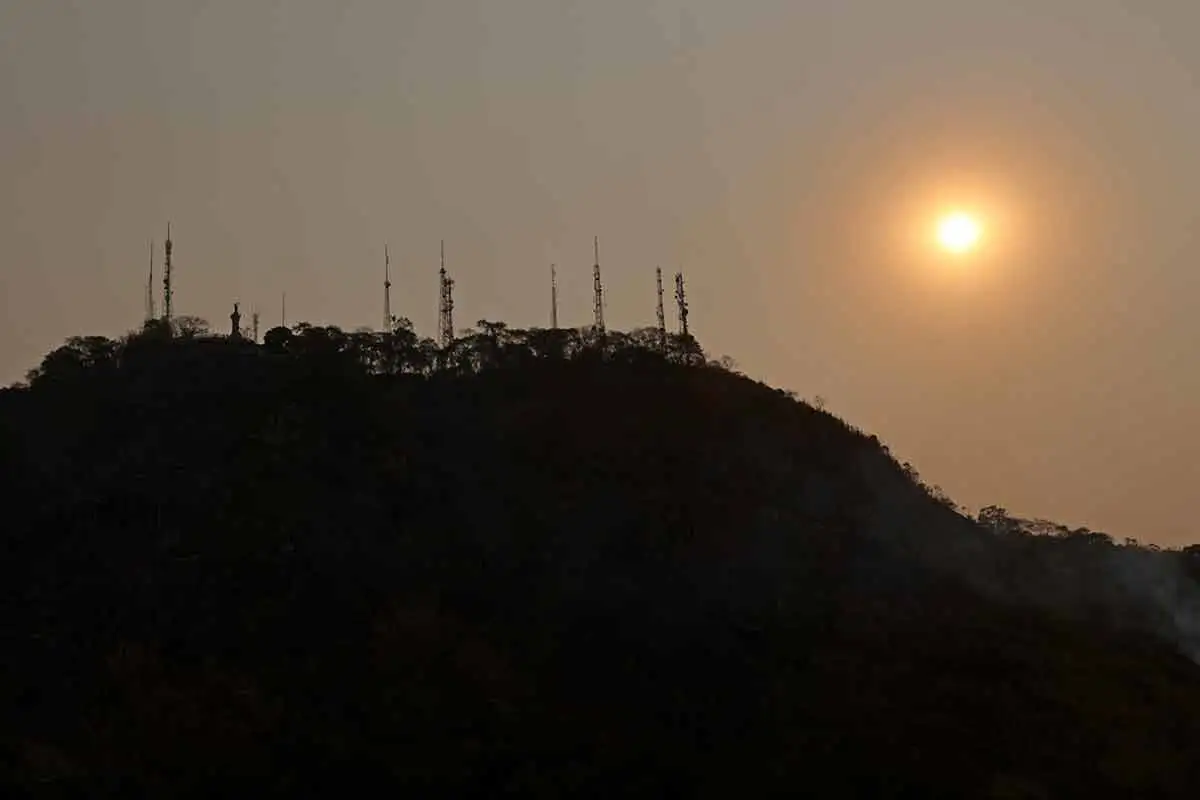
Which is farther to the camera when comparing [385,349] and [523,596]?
[385,349]

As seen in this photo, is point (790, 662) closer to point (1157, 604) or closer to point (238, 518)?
point (238, 518)

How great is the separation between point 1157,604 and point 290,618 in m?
49.5

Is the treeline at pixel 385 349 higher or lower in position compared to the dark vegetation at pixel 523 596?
higher

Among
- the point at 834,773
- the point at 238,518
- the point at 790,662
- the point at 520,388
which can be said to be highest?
the point at 520,388

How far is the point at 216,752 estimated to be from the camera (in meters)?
55.7

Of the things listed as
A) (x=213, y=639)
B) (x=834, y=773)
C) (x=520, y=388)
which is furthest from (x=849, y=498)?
(x=213, y=639)

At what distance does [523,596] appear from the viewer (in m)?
67.4

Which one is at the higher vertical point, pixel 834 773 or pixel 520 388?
pixel 520 388

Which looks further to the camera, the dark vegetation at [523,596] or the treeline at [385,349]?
the treeline at [385,349]

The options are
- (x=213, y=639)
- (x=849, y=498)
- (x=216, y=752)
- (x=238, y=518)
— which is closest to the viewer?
(x=216, y=752)

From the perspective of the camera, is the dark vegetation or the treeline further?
the treeline

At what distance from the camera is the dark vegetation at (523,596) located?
5659 cm

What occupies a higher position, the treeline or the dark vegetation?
the treeline

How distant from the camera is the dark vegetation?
56594 millimetres
